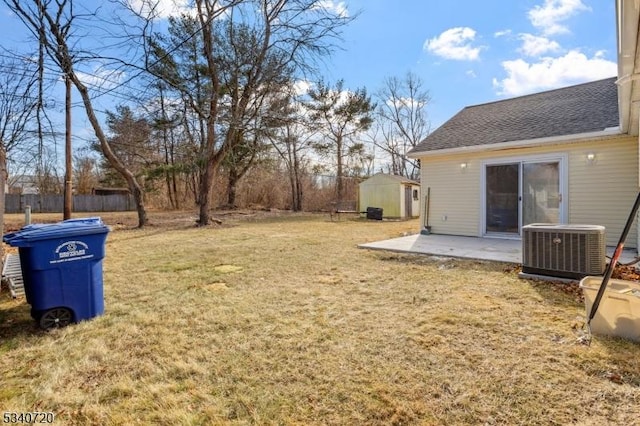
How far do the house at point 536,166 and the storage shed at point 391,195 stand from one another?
6.60m

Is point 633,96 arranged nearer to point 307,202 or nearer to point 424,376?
point 424,376

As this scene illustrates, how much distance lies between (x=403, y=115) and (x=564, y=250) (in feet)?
74.6

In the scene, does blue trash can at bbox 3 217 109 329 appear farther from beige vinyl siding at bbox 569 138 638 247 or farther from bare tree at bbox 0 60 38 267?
beige vinyl siding at bbox 569 138 638 247

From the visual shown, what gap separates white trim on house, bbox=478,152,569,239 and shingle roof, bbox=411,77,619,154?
404 mm

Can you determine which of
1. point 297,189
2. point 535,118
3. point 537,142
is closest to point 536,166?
point 537,142

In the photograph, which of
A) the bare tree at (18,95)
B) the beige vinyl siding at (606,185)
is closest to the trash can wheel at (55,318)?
the bare tree at (18,95)

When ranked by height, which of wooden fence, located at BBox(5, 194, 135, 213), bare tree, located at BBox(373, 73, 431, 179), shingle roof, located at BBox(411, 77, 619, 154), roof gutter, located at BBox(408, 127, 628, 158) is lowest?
wooden fence, located at BBox(5, 194, 135, 213)

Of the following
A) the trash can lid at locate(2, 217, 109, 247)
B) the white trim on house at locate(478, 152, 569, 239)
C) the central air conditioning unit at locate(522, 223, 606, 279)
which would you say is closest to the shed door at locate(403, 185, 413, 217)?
the white trim on house at locate(478, 152, 569, 239)

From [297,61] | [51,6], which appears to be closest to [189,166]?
[51,6]

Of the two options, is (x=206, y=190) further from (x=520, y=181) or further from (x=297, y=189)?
(x=520, y=181)

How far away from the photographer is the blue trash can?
105 inches

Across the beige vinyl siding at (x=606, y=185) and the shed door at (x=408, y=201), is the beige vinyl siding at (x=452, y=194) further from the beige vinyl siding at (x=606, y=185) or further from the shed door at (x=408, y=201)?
the shed door at (x=408, y=201)

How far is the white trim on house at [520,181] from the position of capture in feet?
21.3

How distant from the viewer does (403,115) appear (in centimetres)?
2512
